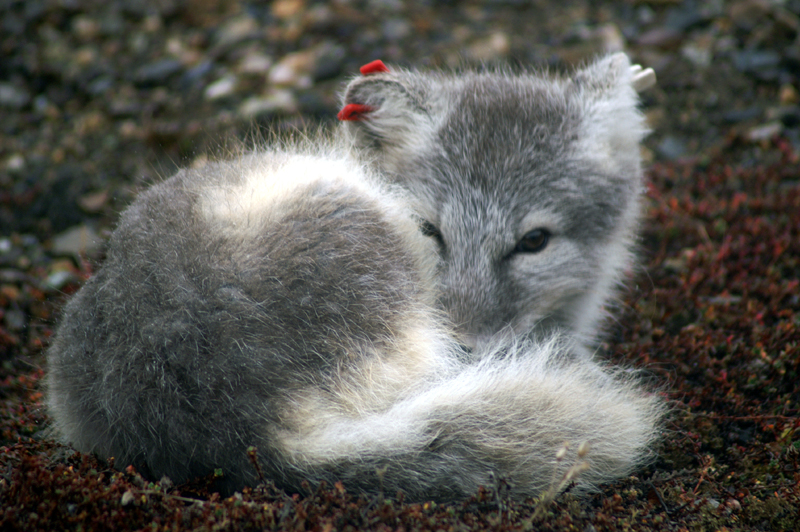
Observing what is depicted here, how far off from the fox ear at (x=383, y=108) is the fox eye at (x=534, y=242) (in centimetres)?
77

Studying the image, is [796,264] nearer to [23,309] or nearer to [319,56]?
[319,56]

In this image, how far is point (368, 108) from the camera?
2.99 m

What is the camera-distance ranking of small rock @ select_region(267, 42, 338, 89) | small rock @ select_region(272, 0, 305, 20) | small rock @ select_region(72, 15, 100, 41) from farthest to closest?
1. small rock @ select_region(272, 0, 305, 20)
2. small rock @ select_region(72, 15, 100, 41)
3. small rock @ select_region(267, 42, 338, 89)

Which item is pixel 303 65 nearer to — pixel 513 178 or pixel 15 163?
pixel 15 163

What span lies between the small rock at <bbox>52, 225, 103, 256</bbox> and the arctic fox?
202 centimetres

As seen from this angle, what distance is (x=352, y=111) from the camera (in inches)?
116

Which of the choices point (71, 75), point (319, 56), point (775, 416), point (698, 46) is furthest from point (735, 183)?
point (71, 75)

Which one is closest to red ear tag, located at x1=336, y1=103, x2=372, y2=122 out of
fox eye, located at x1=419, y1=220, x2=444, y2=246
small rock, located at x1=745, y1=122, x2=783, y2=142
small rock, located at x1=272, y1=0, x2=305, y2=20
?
fox eye, located at x1=419, y1=220, x2=444, y2=246

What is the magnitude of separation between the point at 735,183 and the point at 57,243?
16.4 ft

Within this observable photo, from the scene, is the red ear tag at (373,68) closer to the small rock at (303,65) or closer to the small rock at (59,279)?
the small rock at (59,279)

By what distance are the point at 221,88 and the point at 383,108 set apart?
306 cm

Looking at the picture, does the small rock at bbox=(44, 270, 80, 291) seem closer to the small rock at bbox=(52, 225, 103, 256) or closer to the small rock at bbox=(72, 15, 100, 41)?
the small rock at bbox=(52, 225, 103, 256)

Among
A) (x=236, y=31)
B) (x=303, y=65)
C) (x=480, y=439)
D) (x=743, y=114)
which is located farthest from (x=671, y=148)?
(x=236, y=31)

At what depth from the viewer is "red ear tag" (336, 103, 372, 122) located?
2.94 meters
